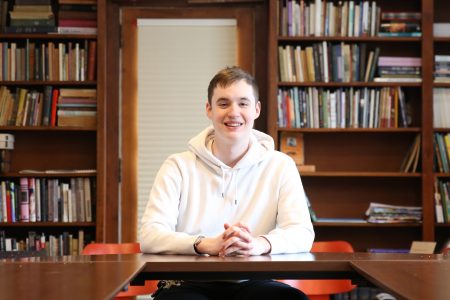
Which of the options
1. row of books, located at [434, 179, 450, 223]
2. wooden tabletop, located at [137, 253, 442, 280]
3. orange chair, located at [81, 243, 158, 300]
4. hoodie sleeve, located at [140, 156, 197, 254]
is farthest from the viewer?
row of books, located at [434, 179, 450, 223]

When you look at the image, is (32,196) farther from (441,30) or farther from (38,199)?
(441,30)

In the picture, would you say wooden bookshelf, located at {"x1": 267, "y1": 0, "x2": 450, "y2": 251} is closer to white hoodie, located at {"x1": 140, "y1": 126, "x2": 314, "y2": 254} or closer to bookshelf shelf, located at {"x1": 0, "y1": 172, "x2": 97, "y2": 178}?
bookshelf shelf, located at {"x1": 0, "y1": 172, "x2": 97, "y2": 178}

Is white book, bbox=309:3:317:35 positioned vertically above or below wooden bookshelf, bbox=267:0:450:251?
above

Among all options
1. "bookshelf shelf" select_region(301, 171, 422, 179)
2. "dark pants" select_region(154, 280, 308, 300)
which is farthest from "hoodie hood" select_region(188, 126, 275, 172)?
"bookshelf shelf" select_region(301, 171, 422, 179)

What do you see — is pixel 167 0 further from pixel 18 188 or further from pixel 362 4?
pixel 18 188

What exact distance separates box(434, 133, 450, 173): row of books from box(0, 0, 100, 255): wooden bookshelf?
89.7 inches

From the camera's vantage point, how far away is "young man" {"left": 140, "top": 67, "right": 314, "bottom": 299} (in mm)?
2295

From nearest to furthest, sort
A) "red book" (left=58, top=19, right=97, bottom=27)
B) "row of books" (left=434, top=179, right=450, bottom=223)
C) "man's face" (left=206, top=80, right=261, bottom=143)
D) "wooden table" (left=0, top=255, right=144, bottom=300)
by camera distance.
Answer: "wooden table" (left=0, top=255, right=144, bottom=300), "man's face" (left=206, top=80, right=261, bottom=143), "row of books" (left=434, top=179, right=450, bottom=223), "red book" (left=58, top=19, right=97, bottom=27)

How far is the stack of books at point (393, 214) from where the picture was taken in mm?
4402

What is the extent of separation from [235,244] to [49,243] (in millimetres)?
2799

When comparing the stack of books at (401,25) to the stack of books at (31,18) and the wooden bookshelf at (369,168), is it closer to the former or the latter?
the wooden bookshelf at (369,168)

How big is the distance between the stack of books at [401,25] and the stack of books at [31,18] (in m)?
2.28

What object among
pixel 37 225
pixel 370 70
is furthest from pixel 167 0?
pixel 37 225

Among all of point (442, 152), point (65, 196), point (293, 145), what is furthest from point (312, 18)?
point (65, 196)
